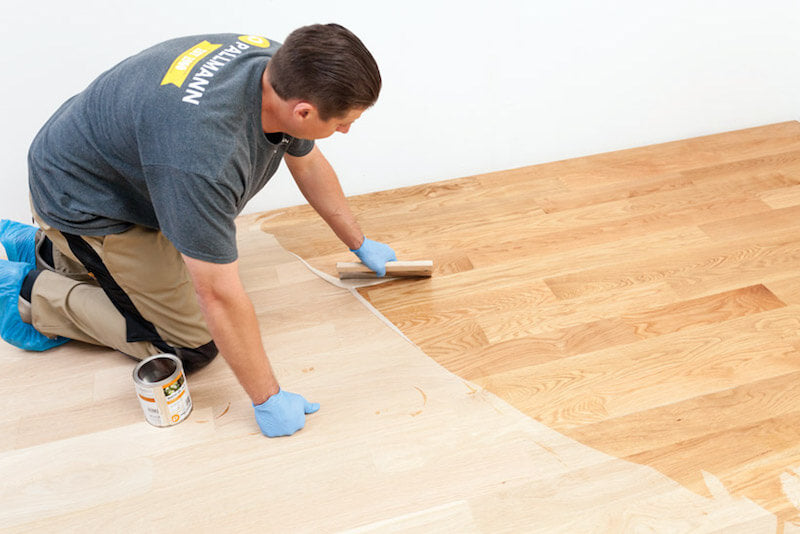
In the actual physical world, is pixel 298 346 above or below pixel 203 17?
below

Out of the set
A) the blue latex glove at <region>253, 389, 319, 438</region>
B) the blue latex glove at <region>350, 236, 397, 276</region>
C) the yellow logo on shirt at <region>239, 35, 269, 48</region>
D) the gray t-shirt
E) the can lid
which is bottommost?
the blue latex glove at <region>253, 389, 319, 438</region>

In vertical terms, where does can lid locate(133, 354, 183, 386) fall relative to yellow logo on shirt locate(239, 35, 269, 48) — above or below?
below

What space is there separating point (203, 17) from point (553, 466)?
1.60 metres

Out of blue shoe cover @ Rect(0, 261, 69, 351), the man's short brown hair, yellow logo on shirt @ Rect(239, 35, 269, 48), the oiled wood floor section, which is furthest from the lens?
blue shoe cover @ Rect(0, 261, 69, 351)

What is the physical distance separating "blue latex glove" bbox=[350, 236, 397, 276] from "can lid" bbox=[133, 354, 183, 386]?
2.03 ft

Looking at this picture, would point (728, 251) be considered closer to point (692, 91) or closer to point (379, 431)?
point (692, 91)

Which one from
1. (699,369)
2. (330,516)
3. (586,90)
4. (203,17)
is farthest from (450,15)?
(330,516)

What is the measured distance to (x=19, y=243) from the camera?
1930 mm

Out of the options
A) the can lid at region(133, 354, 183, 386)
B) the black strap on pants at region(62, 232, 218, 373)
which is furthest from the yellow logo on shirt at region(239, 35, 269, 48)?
the can lid at region(133, 354, 183, 386)

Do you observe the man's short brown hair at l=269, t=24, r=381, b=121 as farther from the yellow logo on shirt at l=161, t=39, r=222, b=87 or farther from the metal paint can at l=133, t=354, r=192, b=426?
the metal paint can at l=133, t=354, r=192, b=426

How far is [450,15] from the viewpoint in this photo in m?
2.12

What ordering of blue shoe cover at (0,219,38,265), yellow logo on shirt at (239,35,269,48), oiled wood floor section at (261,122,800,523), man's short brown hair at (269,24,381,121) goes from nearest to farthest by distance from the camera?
1. man's short brown hair at (269,24,381,121)
2. yellow logo on shirt at (239,35,269,48)
3. oiled wood floor section at (261,122,800,523)
4. blue shoe cover at (0,219,38,265)

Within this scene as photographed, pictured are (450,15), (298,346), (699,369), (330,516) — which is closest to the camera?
(330,516)

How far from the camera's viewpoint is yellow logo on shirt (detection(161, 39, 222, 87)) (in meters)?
1.31
